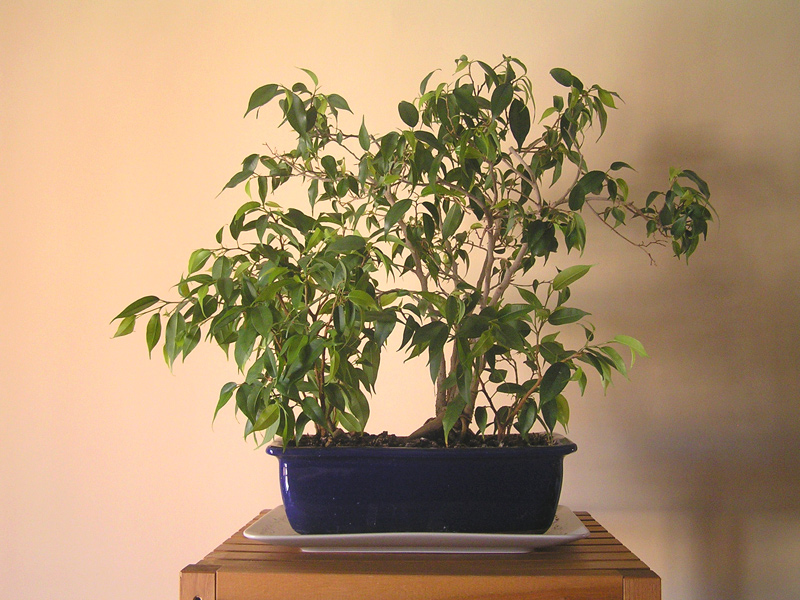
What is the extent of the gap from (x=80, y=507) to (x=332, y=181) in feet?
2.86

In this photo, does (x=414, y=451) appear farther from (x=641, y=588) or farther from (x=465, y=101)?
(x=465, y=101)

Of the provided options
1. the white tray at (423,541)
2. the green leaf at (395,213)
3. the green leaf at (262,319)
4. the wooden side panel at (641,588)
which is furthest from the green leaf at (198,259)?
the wooden side panel at (641,588)

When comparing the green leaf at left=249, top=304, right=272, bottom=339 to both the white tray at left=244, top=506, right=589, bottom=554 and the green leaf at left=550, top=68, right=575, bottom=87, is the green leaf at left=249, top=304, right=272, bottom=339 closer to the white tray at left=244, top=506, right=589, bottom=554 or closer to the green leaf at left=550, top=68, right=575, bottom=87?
the white tray at left=244, top=506, right=589, bottom=554

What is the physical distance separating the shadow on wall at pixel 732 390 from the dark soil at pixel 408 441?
429 millimetres

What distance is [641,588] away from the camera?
71 centimetres

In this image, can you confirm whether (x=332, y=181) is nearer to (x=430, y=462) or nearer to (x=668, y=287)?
(x=430, y=462)

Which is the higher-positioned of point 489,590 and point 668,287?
point 668,287

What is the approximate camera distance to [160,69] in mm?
1376

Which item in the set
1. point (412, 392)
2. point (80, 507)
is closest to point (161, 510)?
point (80, 507)

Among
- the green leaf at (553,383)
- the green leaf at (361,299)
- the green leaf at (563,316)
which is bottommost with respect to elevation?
the green leaf at (553,383)

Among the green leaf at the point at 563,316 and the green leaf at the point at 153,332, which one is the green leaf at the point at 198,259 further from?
the green leaf at the point at 563,316

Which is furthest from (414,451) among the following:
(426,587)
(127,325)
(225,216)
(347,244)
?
(225,216)

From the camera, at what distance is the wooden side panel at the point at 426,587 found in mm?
715

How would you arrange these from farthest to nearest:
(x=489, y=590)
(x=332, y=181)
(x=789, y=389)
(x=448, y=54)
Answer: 1. (x=448, y=54)
2. (x=789, y=389)
3. (x=332, y=181)
4. (x=489, y=590)
